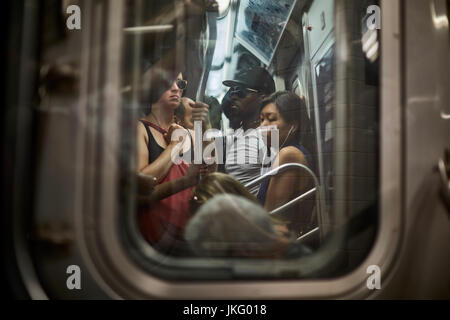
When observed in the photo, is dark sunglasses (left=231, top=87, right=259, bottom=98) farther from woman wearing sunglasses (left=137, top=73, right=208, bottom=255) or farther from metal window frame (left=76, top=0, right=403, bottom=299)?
metal window frame (left=76, top=0, right=403, bottom=299)

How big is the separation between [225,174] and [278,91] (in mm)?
398

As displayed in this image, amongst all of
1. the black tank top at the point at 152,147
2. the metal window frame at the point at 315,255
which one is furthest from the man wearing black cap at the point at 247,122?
the metal window frame at the point at 315,255

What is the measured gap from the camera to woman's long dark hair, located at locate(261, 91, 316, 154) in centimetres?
119

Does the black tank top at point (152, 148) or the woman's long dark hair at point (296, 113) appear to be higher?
the woman's long dark hair at point (296, 113)

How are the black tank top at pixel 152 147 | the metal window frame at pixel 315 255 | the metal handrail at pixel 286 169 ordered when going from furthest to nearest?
the metal handrail at pixel 286 169
the black tank top at pixel 152 147
the metal window frame at pixel 315 255

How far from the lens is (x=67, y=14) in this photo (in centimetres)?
96

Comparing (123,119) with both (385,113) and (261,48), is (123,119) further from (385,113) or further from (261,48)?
(385,113)

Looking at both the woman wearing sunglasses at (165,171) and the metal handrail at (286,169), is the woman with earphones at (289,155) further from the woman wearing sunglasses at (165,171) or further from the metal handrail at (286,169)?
the woman wearing sunglasses at (165,171)

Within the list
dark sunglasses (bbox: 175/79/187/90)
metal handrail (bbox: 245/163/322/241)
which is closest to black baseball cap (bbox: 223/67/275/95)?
dark sunglasses (bbox: 175/79/187/90)

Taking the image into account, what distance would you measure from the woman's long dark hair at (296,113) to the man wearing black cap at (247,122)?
40 mm

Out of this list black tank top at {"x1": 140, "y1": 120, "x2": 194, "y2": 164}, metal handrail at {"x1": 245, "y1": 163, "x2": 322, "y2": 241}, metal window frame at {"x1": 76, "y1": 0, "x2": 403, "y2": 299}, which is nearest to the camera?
metal window frame at {"x1": 76, "y1": 0, "x2": 403, "y2": 299}

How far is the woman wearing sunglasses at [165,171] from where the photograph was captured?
1018 millimetres

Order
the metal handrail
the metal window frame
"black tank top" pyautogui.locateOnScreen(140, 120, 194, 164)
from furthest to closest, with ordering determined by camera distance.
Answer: the metal handrail
"black tank top" pyautogui.locateOnScreen(140, 120, 194, 164)
the metal window frame
